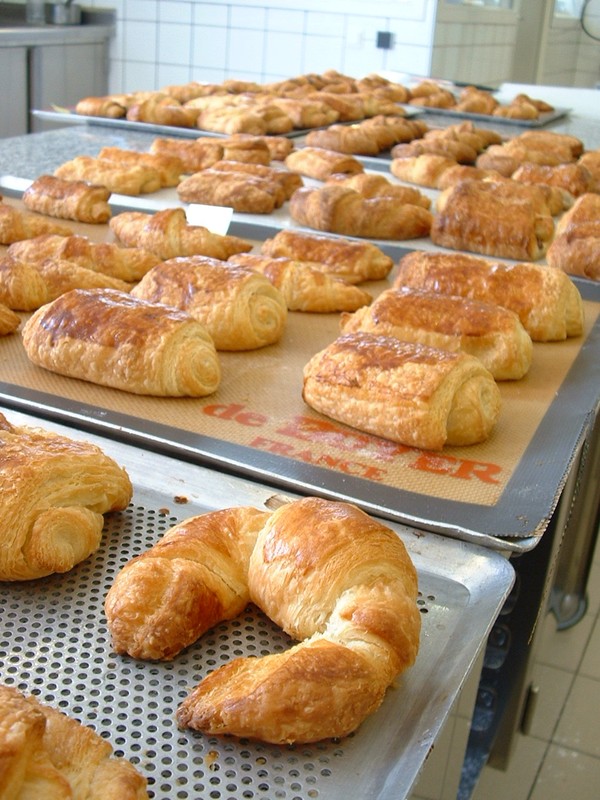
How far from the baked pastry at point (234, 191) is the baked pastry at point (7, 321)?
110cm

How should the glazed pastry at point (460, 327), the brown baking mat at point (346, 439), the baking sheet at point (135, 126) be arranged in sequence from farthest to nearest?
1. the baking sheet at point (135, 126)
2. the glazed pastry at point (460, 327)
3. the brown baking mat at point (346, 439)

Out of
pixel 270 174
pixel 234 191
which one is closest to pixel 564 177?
pixel 270 174

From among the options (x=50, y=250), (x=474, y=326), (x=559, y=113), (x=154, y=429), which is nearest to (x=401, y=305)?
(x=474, y=326)

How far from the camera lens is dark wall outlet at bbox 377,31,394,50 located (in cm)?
615

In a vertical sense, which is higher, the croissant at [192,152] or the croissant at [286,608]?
the croissant at [192,152]

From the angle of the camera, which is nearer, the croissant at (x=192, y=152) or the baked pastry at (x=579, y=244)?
the baked pastry at (x=579, y=244)

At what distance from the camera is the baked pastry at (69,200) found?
2.56 metres

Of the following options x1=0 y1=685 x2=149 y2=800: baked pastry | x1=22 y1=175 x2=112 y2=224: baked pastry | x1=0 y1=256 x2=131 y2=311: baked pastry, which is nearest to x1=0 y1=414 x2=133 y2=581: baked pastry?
x1=0 y1=685 x2=149 y2=800: baked pastry

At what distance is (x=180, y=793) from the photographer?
79 centimetres

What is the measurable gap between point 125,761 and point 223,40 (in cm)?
651

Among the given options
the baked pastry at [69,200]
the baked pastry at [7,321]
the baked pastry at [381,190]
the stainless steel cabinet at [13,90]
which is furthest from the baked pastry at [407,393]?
the stainless steel cabinet at [13,90]

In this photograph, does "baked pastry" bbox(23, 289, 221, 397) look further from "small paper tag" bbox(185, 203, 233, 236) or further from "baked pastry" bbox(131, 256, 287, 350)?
"small paper tag" bbox(185, 203, 233, 236)

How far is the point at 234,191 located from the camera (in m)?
2.79

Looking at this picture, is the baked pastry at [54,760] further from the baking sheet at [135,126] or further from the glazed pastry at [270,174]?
the baking sheet at [135,126]
